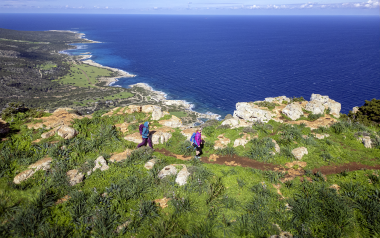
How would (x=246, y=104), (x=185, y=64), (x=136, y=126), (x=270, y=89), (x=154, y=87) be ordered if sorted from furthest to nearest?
(x=185, y=64), (x=154, y=87), (x=270, y=89), (x=246, y=104), (x=136, y=126)

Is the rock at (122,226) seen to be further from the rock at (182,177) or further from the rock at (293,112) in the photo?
the rock at (293,112)

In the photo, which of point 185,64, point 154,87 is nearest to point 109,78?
point 154,87

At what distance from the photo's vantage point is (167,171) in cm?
1252

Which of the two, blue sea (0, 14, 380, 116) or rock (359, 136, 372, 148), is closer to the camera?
rock (359, 136, 372, 148)

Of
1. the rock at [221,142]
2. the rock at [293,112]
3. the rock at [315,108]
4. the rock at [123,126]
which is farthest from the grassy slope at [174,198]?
the rock at [315,108]

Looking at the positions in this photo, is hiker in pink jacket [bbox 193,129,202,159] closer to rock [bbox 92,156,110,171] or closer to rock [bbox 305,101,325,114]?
rock [bbox 92,156,110,171]

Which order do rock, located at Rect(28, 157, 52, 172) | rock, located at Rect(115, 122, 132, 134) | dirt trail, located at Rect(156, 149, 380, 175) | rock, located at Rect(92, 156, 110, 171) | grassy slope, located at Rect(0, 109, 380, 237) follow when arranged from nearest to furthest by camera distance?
1. grassy slope, located at Rect(0, 109, 380, 237)
2. rock, located at Rect(28, 157, 52, 172)
3. rock, located at Rect(92, 156, 110, 171)
4. dirt trail, located at Rect(156, 149, 380, 175)
5. rock, located at Rect(115, 122, 132, 134)

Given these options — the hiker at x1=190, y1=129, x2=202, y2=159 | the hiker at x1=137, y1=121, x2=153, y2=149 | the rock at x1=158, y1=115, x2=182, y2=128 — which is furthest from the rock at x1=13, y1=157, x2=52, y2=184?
the rock at x1=158, y1=115, x2=182, y2=128

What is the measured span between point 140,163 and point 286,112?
691 inches

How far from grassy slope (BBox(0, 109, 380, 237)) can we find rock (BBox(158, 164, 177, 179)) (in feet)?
1.23

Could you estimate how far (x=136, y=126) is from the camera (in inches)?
733

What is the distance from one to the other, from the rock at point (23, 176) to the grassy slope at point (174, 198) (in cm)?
29

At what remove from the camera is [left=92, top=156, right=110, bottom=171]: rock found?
13.0 m

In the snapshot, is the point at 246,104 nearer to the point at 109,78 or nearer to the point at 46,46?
the point at 109,78
